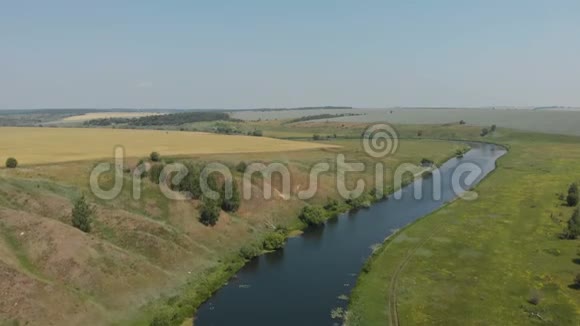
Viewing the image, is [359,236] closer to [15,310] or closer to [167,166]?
[167,166]

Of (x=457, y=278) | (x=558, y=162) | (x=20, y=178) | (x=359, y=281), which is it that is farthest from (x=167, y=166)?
(x=558, y=162)

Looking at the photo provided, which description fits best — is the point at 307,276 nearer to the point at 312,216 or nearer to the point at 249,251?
the point at 249,251

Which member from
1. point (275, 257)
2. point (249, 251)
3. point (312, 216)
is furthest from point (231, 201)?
point (275, 257)

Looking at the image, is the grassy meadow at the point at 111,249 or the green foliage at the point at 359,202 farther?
the green foliage at the point at 359,202

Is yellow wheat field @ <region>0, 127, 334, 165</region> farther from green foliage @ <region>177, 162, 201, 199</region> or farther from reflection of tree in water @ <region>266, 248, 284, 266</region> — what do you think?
reflection of tree in water @ <region>266, 248, 284, 266</region>

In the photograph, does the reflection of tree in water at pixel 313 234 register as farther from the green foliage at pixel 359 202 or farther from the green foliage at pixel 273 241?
the green foliage at pixel 359 202

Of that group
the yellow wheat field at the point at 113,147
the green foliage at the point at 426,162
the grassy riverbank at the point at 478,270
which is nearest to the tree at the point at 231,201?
the grassy riverbank at the point at 478,270
